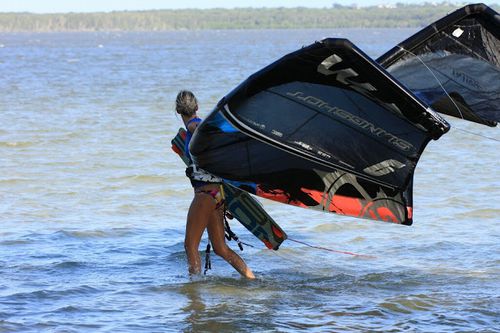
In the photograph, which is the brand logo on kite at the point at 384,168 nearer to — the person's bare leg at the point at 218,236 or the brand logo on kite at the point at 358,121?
the brand logo on kite at the point at 358,121

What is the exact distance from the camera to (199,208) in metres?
7.50

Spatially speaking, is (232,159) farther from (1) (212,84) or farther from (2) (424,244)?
(1) (212,84)

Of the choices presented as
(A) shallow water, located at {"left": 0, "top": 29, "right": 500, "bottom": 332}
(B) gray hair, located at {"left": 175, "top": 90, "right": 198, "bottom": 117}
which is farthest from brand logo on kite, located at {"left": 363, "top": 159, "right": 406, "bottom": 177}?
(B) gray hair, located at {"left": 175, "top": 90, "right": 198, "bottom": 117}

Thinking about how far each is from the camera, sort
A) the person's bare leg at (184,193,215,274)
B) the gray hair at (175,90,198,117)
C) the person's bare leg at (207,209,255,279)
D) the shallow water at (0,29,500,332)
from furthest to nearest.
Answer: the person's bare leg at (207,209,255,279)
the person's bare leg at (184,193,215,274)
the gray hair at (175,90,198,117)
the shallow water at (0,29,500,332)

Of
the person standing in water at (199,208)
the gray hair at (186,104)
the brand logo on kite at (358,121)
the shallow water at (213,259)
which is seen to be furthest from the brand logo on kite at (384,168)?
the gray hair at (186,104)

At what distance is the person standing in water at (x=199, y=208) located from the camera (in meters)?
7.41

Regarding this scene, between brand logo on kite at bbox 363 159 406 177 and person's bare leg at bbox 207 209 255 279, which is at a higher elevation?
brand logo on kite at bbox 363 159 406 177

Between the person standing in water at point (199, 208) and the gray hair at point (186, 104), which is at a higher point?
the gray hair at point (186, 104)

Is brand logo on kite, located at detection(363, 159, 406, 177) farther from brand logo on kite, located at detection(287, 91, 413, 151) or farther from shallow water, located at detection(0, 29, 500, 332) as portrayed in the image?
shallow water, located at detection(0, 29, 500, 332)

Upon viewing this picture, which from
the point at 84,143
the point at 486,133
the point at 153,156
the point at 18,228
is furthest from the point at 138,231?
the point at 486,133

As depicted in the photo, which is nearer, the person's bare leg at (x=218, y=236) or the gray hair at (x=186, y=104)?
the gray hair at (x=186, y=104)

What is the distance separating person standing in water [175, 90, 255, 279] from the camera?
7.41 m

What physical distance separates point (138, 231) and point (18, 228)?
1385 mm

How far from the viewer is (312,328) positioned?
22.5 ft
